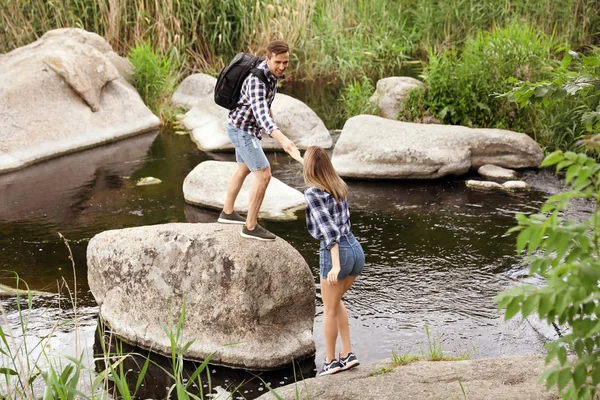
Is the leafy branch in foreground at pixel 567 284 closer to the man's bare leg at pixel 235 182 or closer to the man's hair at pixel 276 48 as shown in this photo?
the man's hair at pixel 276 48

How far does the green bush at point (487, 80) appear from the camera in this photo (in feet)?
34.5

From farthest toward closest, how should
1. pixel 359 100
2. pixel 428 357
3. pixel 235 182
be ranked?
pixel 359 100, pixel 235 182, pixel 428 357

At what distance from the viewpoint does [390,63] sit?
47.9 feet

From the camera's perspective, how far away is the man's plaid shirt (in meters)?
5.38

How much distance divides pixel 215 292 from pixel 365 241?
249 cm

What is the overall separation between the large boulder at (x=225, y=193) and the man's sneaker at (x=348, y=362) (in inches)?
141

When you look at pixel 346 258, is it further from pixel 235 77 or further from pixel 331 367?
pixel 235 77

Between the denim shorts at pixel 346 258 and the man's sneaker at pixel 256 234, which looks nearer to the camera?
the denim shorts at pixel 346 258

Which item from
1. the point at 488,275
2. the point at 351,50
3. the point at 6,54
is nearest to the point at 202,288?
the point at 488,275

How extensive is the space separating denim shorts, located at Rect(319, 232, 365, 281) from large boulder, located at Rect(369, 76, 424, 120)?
680 centimetres

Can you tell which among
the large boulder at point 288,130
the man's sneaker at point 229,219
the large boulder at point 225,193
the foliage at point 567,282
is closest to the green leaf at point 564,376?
the foliage at point 567,282

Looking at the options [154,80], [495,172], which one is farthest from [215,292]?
[154,80]

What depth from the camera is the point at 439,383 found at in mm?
4223

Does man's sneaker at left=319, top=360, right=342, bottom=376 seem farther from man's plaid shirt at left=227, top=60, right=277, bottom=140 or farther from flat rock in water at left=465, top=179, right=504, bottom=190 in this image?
flat rock in water at left=465, top=179, right=504, bottom=190
